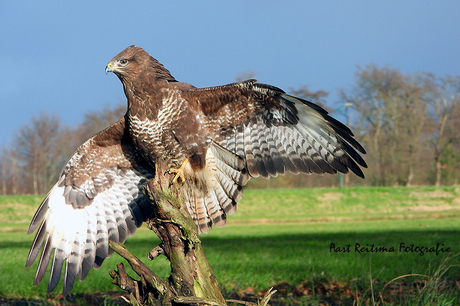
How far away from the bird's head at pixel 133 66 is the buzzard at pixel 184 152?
0.01 meters

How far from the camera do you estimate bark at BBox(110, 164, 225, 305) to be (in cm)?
338

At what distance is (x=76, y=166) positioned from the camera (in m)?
5.21

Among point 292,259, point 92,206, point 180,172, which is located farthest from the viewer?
point 292,259

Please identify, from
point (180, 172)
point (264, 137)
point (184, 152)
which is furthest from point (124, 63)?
point (264, 137)

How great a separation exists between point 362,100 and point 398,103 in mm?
3259

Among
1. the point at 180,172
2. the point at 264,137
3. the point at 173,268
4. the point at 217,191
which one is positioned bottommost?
the point at 173,268

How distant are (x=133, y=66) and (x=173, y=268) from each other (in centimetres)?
224

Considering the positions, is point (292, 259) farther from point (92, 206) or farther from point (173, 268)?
point (173, 268)

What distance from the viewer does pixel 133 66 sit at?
14.8ft

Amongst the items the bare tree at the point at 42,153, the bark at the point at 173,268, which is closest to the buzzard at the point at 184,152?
the bark at the point at 173,268

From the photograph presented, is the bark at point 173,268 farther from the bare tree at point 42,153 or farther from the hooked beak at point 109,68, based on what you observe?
the bare tree at point 42,153

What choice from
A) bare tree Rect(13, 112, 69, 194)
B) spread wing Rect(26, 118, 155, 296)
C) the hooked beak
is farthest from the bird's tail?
bare tree Rect(13, 112, 69, 194)

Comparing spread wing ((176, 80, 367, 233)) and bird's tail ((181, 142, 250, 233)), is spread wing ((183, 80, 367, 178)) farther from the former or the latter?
bird's tail ((181, 142, 250, 233))

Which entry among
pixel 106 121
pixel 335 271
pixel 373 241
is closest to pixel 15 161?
pixel 106 121
